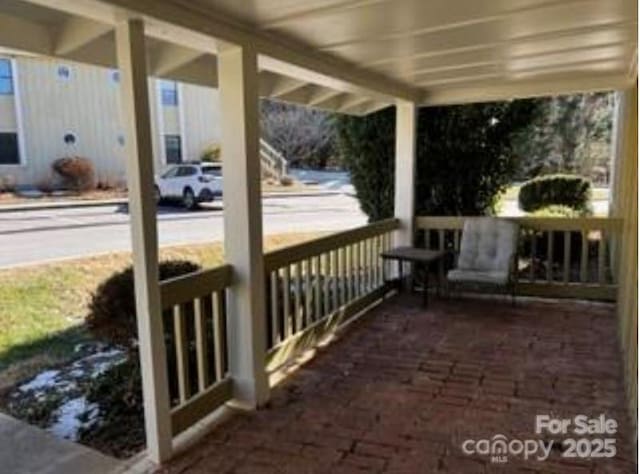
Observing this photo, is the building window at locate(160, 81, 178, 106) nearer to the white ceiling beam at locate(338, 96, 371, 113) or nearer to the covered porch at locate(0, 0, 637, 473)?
the white ceiling beam at locate(338, 96, 371, 113)

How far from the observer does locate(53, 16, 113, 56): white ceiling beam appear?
2712 mm

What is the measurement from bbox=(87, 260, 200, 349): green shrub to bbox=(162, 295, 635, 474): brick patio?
3.85 ft

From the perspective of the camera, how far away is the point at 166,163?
1791cm

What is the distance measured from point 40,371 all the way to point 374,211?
171 inches

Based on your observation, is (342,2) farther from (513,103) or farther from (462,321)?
(513,103)

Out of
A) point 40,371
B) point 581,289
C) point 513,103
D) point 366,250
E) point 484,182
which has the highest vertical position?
point 513,103

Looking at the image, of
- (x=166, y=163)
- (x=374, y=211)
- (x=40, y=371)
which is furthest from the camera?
(x=166, y=163)

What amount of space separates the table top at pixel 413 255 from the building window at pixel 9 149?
44.6 ft

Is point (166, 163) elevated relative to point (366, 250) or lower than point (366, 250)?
elevated

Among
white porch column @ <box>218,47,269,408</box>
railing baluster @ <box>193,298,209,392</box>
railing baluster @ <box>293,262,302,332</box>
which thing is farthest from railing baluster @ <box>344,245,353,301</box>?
railing baluster @ <box>193,298,209,392</box>

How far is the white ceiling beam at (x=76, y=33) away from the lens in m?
2.71

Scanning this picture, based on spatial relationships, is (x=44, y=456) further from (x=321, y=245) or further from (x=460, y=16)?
(x=460, y=16)

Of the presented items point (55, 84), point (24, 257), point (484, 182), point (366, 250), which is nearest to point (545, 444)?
point (366, 250)

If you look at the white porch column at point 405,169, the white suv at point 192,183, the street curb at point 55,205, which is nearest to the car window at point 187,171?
the white suv at point 192,183
